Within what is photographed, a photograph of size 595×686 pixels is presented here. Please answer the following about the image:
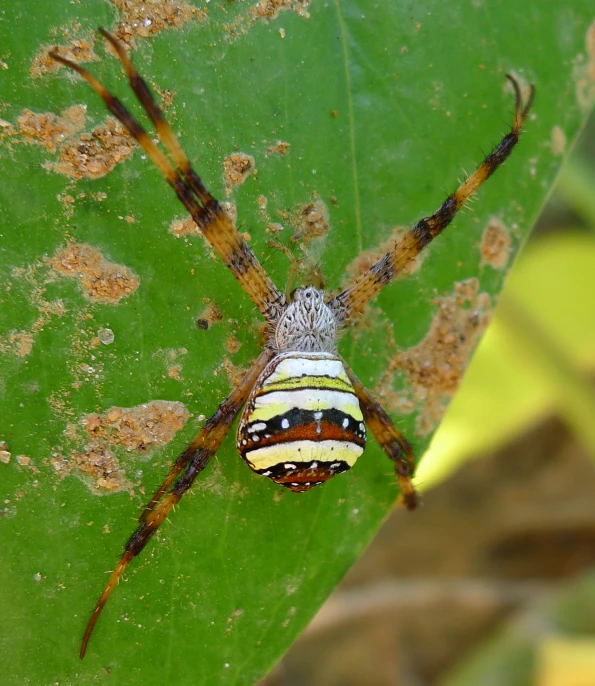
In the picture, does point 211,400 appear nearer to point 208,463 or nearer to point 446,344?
point 208,463

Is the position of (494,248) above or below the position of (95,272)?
below

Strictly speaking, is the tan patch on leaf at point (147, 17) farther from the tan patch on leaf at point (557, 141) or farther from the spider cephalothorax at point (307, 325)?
the tan patch on leaf at point (557, 141)

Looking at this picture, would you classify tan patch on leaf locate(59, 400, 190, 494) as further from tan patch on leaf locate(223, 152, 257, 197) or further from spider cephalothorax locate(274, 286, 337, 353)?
tan patch on leaf locate(223, 152, 257, 197)

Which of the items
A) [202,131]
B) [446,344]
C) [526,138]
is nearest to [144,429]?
[202,131]

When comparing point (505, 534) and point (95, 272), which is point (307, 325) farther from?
point (505, 534)

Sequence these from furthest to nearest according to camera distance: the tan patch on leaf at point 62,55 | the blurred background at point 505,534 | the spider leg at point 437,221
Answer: the blurred background at point 505,534
the spider leg at point 437,221
the tan patch on leaf at point 62,55

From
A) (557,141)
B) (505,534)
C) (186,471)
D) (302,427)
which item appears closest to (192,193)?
(302,427)

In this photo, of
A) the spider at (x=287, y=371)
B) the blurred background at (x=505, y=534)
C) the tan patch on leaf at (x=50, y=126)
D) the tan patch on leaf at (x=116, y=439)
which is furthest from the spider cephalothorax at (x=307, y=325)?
the blurred background at (x=505, y=534)

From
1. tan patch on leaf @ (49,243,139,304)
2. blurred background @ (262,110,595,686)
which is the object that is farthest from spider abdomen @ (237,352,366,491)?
blurred background @ (262,110,595,686)
